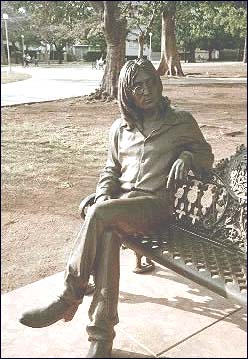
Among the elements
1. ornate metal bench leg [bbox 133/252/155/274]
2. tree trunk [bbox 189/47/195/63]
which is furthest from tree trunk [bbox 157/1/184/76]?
ornate metal bench leg [bbox 133/252/155/274]

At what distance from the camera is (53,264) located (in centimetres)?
399

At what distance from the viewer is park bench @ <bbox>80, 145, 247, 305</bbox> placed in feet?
7.91

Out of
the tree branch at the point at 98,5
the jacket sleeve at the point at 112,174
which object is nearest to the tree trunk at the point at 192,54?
→ the tree branch at the point at 98,5

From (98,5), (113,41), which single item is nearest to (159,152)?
(113,41)

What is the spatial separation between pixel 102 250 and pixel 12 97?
14835 millimetres

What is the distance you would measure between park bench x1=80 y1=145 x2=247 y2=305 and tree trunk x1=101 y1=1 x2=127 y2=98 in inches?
464

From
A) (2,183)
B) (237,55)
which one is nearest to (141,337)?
(2,183)

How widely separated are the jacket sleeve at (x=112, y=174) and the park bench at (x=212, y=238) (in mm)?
378

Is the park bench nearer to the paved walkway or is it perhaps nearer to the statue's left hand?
the statue's left hand

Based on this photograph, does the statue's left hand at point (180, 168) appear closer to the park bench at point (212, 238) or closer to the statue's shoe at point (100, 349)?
the park bench at point (212, 238)

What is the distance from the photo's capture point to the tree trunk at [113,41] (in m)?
14.0

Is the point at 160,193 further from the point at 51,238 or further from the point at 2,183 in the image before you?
the point at 2,183

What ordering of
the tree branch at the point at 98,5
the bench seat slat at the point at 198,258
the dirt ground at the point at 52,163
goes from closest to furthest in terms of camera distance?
the bench seat slat at the point at 198,258 → the dirt ground at the point at 52,163 → the tree branch at the point at 98,5

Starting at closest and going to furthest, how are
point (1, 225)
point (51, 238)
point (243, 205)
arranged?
point (243, 205), point (51, 238), point (1, 225)
